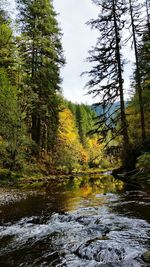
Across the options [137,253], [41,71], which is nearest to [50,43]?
[41,71]

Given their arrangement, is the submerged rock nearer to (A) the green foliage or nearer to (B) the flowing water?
(B) the flowing water

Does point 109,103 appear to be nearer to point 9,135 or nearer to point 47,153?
point 9,135

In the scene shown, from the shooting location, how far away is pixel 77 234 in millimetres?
5969

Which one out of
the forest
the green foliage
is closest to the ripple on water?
the forest

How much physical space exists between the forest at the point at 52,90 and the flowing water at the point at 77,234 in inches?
192

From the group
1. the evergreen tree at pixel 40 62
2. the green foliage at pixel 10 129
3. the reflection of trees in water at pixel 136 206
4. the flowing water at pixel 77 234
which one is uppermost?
the evergreen tree at pixel 40 62

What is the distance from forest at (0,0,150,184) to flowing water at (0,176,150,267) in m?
4.87

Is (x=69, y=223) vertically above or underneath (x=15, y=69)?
underneath

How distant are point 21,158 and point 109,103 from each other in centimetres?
808

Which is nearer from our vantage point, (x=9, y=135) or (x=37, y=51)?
(x=9, y=135)

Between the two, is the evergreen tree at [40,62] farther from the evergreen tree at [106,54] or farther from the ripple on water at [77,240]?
the ripple on water at [77,240]

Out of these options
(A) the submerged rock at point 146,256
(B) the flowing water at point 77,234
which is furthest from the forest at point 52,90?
Result: (A) the submerged rock at point 146,256

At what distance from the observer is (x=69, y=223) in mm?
7062

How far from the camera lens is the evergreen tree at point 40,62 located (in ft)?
88.5
